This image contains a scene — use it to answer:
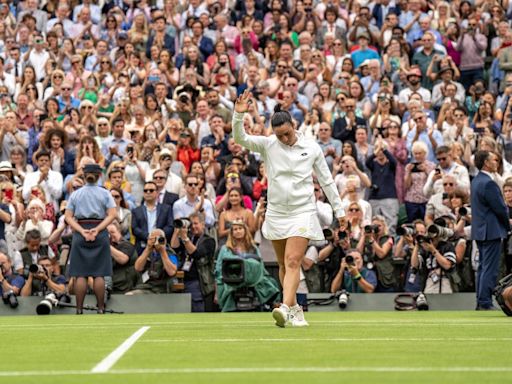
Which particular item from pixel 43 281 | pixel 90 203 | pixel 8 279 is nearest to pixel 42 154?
pixel 8 279

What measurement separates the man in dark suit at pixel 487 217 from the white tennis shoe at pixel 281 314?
4679mm

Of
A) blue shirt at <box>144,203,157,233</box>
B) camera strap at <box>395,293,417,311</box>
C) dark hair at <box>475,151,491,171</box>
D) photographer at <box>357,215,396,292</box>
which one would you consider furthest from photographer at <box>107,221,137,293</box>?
dark hair at <box>475,151,491,171</box>

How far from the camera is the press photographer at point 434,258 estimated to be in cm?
1886

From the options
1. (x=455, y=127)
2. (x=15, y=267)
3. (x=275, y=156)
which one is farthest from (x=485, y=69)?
(x=275, y=156)

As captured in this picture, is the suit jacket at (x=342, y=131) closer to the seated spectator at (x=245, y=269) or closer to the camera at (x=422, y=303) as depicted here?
the seated spectator at (x=245, y=269)

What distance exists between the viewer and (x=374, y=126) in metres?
23.2

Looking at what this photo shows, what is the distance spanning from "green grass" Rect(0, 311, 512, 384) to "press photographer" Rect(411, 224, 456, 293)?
4604 mm

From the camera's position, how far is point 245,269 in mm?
18734

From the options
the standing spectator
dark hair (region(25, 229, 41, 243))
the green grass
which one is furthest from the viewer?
the standing spectator

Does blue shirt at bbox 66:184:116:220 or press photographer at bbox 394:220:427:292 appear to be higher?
blue shirt at bbox 66:184:116:220

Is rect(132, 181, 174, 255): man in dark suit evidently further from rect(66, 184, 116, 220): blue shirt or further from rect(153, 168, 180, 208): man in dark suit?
rect(66, 184, 116, 220): blue shirt

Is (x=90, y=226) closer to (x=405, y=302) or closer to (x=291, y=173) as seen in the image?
(x=405, y=302)

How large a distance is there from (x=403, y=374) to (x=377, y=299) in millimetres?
11187

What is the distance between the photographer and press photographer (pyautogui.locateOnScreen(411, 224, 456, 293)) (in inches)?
742
